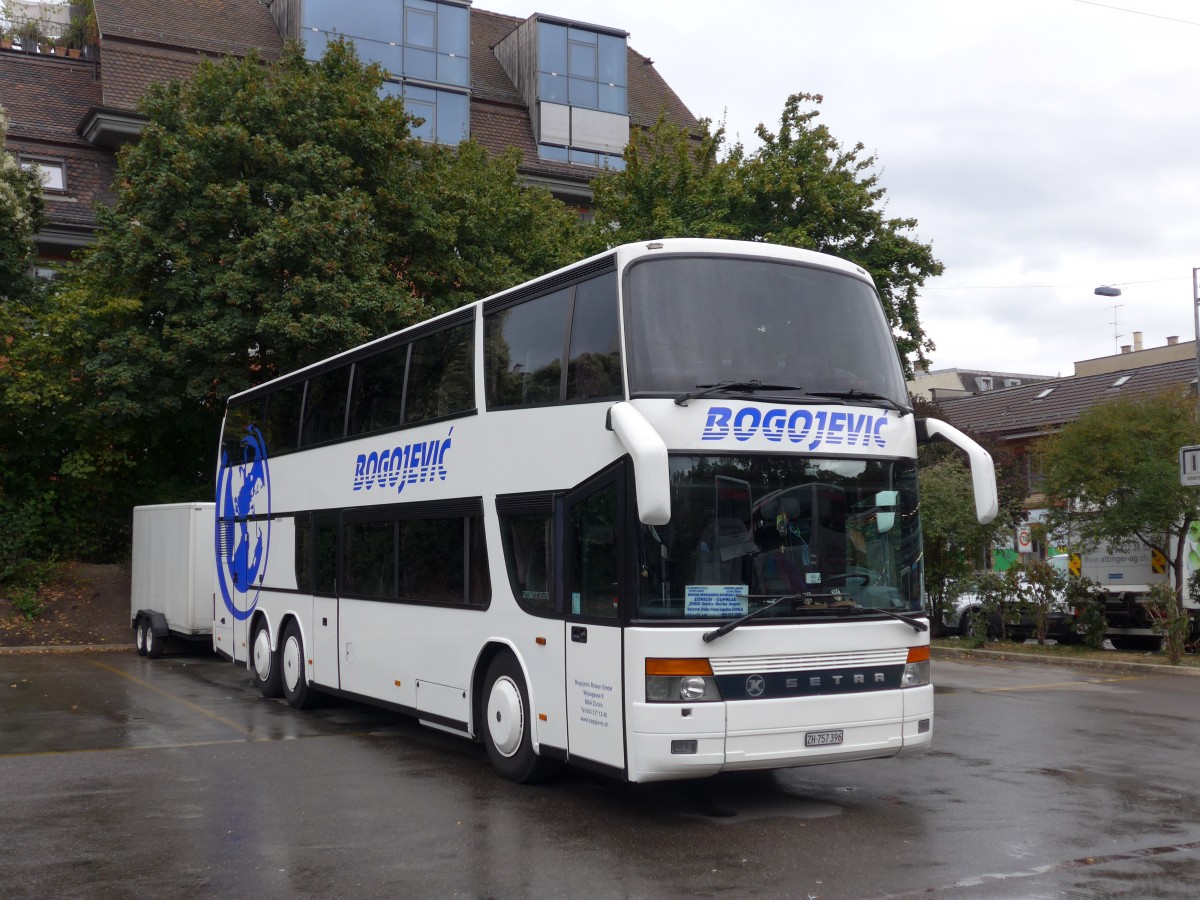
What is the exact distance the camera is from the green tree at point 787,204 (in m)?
27.4

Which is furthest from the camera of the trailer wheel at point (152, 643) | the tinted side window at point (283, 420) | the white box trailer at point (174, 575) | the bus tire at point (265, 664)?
the trailer wheel at point (152, 643)

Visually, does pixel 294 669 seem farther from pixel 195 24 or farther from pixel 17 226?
pixel 195 24

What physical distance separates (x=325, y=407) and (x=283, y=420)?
61.5 inches

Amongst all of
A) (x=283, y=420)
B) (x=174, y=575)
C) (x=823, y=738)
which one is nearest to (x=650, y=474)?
(x=823, y=738)

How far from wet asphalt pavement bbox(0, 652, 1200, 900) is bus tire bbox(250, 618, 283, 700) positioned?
1.73m

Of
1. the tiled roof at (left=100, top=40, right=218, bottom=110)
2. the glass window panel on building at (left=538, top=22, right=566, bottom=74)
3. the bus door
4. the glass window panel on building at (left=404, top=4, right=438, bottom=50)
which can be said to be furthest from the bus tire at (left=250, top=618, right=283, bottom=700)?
the glass window panel on building at (left=538, top=22, right=566, bottom=74)

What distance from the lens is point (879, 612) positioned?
8992mm

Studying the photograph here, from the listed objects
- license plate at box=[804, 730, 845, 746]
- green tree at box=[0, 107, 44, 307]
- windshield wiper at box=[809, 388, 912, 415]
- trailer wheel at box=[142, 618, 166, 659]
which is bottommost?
trailer wheel at box=[142, 618, 166, 659]

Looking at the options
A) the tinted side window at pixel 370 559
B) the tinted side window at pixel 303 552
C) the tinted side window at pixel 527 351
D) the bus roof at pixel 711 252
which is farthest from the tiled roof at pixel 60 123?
the bus roof at pixel 711 252

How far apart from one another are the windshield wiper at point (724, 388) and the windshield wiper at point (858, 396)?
312 mm

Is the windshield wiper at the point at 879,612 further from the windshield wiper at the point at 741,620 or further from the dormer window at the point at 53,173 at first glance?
the dormer window at the point at 53,173

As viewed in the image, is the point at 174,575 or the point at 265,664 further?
the point at 174,575

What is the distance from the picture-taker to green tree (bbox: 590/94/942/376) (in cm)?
2744

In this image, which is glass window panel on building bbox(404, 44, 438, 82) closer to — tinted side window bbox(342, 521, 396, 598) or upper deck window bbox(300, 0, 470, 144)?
upper deck window bbox(300, 0, 470, 144)
